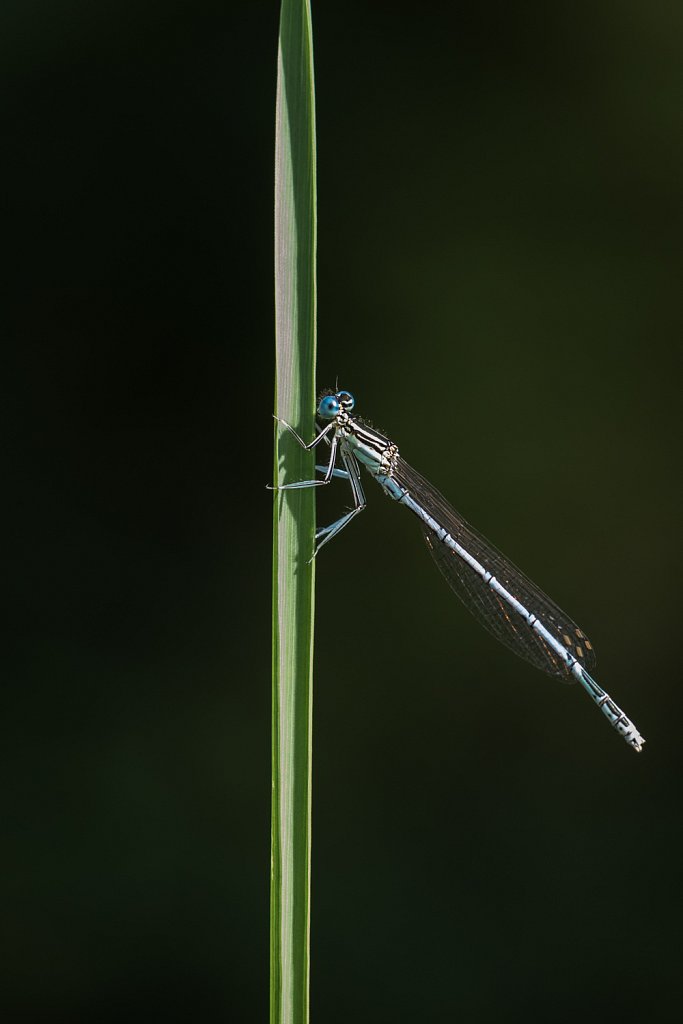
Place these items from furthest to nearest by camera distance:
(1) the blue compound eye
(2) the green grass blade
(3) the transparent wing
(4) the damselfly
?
(3) the transparent wing, (4) the damselfly, (1) the blue compound eye, (2) the green grass blade

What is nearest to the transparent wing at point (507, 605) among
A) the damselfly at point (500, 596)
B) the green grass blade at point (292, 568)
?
the damselfly at point (500, 596)

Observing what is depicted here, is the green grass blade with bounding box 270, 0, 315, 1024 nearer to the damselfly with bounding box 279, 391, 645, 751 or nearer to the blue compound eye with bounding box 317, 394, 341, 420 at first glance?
the blue compound eye with bounding box 317, 394, 341, 420

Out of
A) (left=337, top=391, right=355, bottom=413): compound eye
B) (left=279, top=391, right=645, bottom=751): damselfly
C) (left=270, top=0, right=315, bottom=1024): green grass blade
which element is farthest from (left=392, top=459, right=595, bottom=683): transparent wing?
Result: (left=270, top=0, right=315, bottom=1024): green grass blade

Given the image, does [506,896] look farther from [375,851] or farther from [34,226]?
[34,226]

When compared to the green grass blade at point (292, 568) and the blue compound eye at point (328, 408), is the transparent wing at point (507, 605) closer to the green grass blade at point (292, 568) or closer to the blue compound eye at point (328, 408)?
the blue compound eye at point (328, 408)

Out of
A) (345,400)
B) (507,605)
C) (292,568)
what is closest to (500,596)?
(507,605)

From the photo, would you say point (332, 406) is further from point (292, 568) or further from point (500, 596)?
point (500, 596)

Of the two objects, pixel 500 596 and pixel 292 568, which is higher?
pixel 500 596
